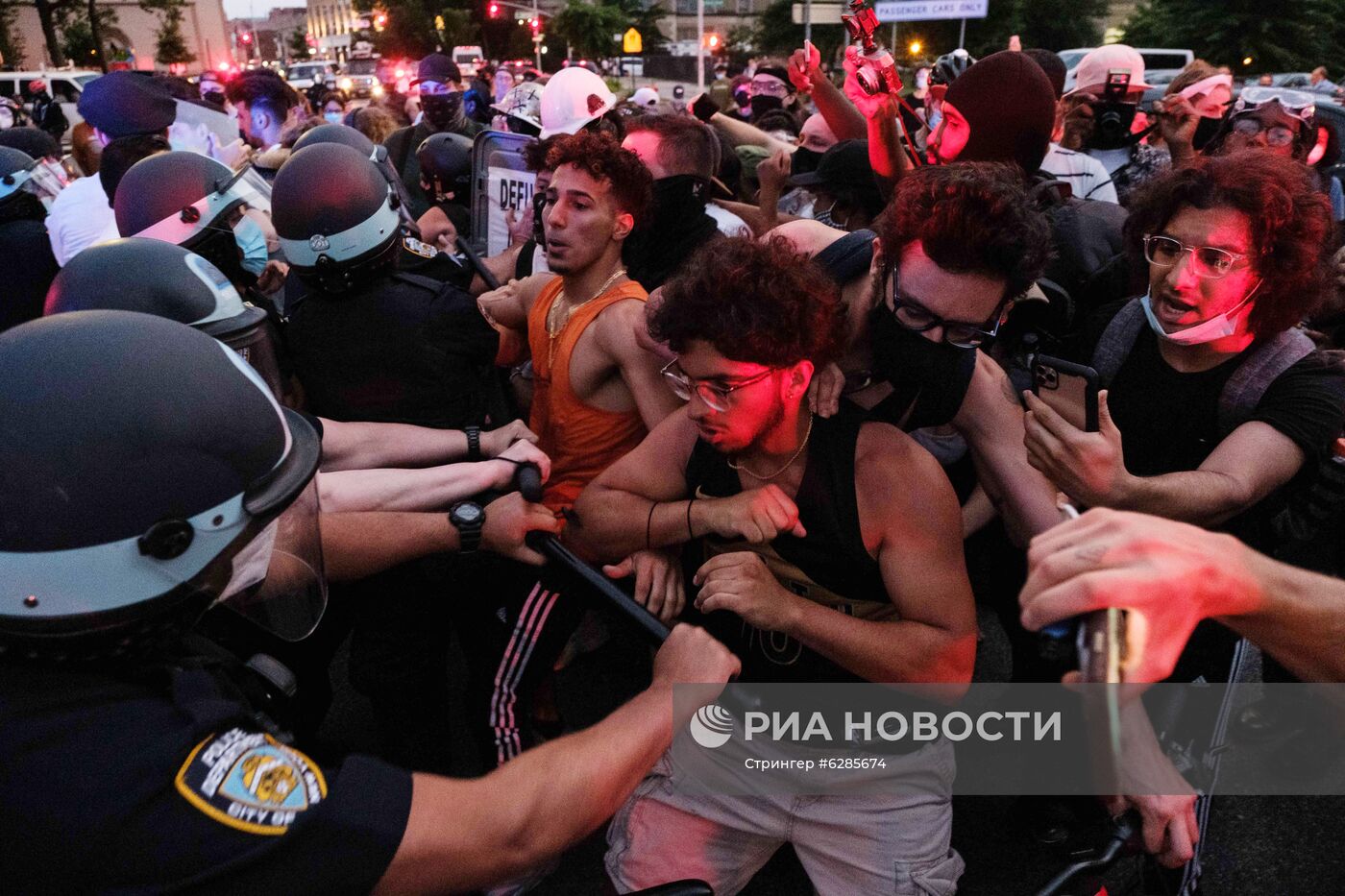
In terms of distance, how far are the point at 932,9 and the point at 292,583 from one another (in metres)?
34.6

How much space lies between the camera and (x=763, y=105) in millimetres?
9602

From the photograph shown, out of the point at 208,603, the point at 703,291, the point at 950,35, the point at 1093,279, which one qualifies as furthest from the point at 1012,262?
the point at 950,35

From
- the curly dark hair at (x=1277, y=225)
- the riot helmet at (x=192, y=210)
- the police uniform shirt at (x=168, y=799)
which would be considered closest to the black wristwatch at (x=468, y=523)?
the police uniform shirt at (x=168, y=799)

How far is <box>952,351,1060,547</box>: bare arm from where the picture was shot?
277 cm

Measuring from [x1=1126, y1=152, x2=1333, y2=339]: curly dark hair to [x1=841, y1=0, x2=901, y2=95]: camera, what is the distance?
6.04 ft

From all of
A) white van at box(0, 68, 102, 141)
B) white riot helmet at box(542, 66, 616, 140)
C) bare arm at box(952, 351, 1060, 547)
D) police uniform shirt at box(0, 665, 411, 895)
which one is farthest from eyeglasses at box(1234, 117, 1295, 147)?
white van at box(0, 68, 102, 141)

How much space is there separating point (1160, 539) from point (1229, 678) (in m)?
1.97

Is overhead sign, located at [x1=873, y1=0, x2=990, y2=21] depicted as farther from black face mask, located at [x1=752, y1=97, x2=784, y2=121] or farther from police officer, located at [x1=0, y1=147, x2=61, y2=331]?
police officer, located at [x1=0, y1=147, x2=61, y2=331]

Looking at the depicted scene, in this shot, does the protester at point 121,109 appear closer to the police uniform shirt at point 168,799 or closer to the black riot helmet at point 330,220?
the black riot helmet at point 330,220

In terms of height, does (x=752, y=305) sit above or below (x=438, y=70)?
below

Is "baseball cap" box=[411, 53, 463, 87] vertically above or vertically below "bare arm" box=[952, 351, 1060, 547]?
above

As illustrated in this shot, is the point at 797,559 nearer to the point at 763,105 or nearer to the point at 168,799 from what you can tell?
the point at 168,799

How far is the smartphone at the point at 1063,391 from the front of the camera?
224 centimetres

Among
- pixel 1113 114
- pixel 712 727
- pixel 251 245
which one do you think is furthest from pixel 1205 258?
pixel 1113 114
